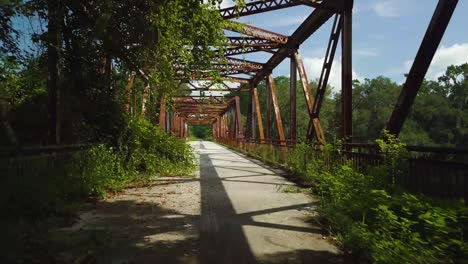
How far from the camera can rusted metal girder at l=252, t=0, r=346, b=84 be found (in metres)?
9.05

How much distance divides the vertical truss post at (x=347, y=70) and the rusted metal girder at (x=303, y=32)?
0.43 metres

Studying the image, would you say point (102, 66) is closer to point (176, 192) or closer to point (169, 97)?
point (169, 97)

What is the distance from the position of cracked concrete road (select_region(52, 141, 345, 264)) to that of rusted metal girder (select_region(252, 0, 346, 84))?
4956mm

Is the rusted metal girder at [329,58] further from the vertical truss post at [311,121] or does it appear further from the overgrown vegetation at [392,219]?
the overgrown vegetation at [392,219]

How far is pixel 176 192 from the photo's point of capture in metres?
7.23

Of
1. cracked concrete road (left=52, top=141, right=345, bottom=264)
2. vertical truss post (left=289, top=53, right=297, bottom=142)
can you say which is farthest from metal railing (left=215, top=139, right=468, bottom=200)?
vertical truss post (left=289, top=53, right=297, bottom=142)

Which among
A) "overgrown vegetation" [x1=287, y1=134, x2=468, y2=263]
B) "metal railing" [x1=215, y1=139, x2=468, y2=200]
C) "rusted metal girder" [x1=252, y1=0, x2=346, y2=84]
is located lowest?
"overgrown vegetation" [x1=287, y1=134, x2=468, y2=263]

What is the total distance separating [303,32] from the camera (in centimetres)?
1154

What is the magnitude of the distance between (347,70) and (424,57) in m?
3.03

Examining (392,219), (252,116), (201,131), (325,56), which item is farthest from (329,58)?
(201,131)

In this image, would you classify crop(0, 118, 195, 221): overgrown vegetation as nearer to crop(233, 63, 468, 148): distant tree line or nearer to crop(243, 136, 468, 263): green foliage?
crop(243, 136, 468, 263): green foliage

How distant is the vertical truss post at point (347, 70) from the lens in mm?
7500

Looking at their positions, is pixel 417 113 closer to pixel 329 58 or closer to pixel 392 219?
pixel 329 58


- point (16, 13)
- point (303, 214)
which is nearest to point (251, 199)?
point (303, 214)
